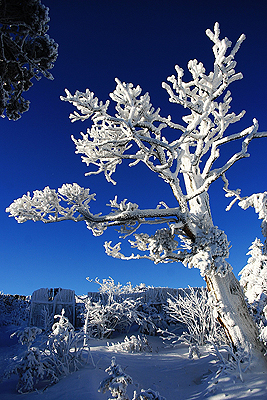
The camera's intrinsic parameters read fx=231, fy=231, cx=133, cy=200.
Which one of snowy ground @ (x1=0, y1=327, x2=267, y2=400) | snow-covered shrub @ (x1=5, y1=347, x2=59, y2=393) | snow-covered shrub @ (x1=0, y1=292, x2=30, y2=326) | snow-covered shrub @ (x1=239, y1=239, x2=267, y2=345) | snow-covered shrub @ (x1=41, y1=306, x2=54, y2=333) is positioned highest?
snow-covered shrub @ (x1=0, y1=292, x2=30, y2=326)

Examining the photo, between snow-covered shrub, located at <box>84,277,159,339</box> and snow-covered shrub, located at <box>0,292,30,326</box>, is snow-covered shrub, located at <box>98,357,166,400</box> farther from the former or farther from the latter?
snow-covered shrub, located at <box>0,292,30,326</box>


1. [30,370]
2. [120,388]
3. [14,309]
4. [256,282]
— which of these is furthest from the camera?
[14,309]

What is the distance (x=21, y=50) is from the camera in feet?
11.6

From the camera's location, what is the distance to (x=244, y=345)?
4539mm

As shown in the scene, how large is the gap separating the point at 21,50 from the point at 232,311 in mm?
6073

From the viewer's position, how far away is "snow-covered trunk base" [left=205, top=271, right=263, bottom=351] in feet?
15.2

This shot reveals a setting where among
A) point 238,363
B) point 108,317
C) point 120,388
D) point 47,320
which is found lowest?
point 238,363

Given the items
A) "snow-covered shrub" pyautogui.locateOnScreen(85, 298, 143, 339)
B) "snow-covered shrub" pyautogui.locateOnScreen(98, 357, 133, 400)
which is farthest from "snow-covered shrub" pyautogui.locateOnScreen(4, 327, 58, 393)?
"snow-covered shrub" pyautogui.locateOnScreen(85, 298, 143, 339)

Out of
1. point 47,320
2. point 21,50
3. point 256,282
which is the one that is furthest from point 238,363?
point 47,320

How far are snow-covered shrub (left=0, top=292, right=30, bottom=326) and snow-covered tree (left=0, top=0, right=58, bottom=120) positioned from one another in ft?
42.9

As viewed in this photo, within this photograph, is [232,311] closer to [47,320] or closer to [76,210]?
[76,210]

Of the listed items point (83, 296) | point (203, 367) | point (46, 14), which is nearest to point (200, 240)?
point (203, 367)

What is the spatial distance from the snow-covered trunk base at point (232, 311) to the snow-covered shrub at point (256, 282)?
1176 mm

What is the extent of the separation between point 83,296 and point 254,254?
8.51 metres
